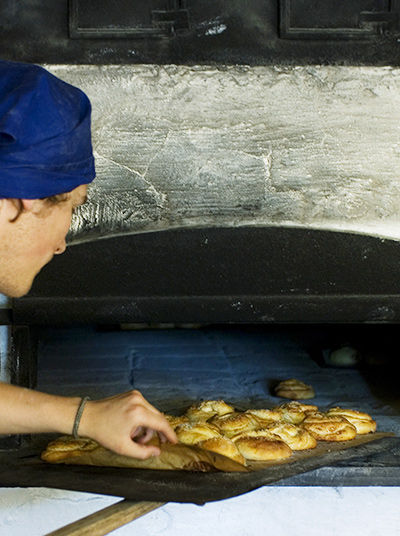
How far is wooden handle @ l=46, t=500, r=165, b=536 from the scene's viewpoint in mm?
1233

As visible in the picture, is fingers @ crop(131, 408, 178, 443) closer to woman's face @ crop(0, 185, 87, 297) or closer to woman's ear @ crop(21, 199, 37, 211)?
woman's face @ crop(0, 185, 87, 297)

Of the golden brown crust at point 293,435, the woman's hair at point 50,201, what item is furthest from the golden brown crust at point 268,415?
the woman's hair at point 50,201

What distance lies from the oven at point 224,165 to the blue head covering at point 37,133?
0.80m

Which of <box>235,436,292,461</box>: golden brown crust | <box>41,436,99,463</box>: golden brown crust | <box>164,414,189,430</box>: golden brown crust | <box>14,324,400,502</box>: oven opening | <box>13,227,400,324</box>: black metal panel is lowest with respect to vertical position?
<box>14,324,400,502</box>: oven opening

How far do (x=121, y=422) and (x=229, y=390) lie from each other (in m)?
1.21

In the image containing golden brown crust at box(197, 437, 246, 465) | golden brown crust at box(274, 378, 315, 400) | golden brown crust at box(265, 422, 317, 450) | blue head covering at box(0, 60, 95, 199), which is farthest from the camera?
golden brown crust at box(274, 378, 315, 400)

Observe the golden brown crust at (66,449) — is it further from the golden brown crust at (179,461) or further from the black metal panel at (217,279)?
the black metal panel at (217,279)

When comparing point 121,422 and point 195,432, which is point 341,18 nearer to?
point 195,432

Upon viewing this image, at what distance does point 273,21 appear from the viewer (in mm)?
2088

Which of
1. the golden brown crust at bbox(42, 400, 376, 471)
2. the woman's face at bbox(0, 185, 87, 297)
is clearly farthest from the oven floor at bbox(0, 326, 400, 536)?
the woman's face at bbox(0, 185, 87, 297)

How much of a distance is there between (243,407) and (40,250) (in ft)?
4.10

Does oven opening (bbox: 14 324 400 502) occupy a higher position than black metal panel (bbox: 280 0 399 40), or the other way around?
black metal panel (bbox: 280 0 399 40)

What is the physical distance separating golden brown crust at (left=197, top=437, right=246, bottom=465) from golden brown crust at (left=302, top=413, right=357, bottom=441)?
9.8 inches

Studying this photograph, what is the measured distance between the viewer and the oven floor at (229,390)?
202 cm
